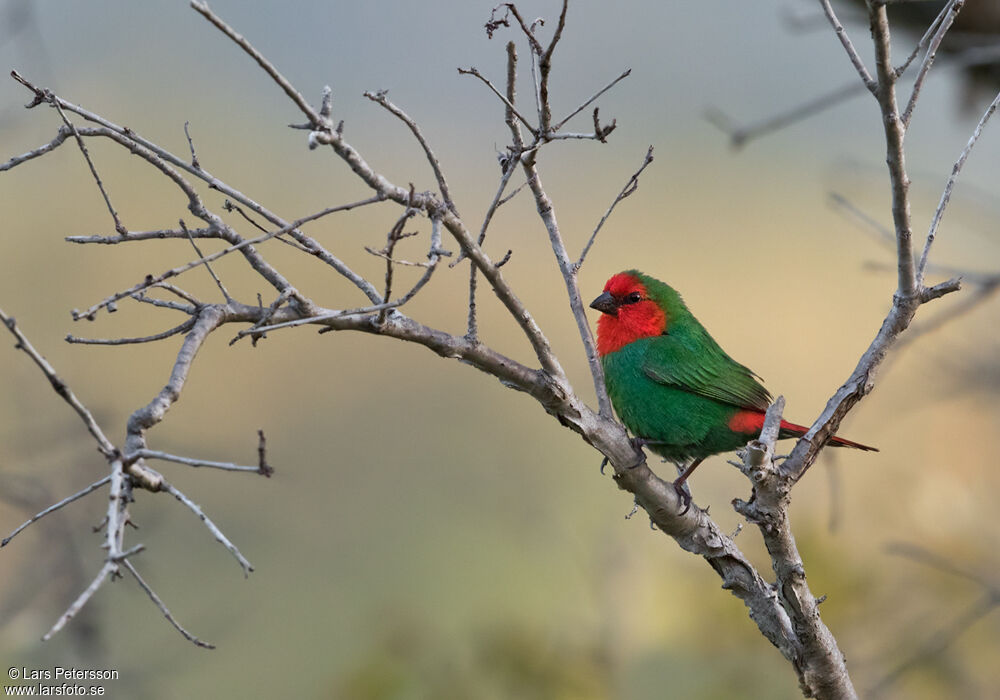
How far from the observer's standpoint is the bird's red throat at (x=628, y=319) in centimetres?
405

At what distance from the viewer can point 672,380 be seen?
377cm

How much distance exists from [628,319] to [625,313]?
0.12ft

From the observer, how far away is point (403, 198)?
2107mm

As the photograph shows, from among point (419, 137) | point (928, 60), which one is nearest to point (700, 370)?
point (928, 60)

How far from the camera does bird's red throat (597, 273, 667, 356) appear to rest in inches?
159

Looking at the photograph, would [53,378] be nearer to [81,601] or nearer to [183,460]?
[183,460]

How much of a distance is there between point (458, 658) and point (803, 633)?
2465 mm

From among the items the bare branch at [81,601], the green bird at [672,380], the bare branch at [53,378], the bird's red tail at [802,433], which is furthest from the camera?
the green bird at [672,380]

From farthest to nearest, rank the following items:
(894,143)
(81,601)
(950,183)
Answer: (950,183)
(894,143)
(81,601)

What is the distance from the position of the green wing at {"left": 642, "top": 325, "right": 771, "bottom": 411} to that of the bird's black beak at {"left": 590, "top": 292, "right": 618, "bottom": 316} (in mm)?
278

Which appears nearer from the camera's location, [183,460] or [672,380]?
[183,460]

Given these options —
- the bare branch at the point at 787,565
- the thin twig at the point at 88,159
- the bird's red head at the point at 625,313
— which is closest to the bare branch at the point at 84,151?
the thin twig at the point at 88,159

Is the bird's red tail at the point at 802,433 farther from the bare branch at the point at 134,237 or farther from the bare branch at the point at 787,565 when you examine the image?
the bare branch at the point at 134,237

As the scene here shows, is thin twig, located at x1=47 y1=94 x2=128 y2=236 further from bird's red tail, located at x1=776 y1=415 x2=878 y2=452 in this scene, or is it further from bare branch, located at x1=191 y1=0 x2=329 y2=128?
bird's red tail, located at x1=776 y1=415 x2=878 y2=452
